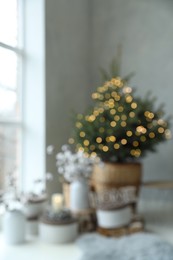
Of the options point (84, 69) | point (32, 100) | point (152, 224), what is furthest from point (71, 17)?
point (152, 224)

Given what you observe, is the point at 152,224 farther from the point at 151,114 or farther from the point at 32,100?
the point at 32,100

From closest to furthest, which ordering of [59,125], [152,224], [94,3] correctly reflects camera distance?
1. [152,224]
2. [59,125]
3. [94,3]

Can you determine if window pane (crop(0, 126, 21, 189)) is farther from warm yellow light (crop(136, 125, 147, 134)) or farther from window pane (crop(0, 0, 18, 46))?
warm yellow light (crop(136, 125, 147, 134))

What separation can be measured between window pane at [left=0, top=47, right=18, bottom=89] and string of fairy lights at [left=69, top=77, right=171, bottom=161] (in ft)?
1.88

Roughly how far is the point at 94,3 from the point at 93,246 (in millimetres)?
2367

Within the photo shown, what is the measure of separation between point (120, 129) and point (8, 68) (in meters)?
0.92

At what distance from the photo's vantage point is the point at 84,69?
3.23 meters

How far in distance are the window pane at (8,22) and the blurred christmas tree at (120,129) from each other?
77cm

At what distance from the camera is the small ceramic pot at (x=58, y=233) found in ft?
6.49

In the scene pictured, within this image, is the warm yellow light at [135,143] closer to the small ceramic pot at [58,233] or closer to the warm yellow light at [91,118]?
the warm yellow light at [91,118]

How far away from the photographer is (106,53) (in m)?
3.31

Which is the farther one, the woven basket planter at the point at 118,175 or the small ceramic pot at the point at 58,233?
the woven basket planter at the point at 118,175

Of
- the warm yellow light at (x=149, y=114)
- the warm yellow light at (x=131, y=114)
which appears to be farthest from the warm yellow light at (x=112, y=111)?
the warm yellow light at (x=149, y=114)

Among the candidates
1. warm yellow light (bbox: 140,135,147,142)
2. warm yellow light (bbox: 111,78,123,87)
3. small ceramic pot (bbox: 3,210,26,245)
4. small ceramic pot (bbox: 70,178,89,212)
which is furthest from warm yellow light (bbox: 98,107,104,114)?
small ceramic pot (bbox: 3,210,26,245)
